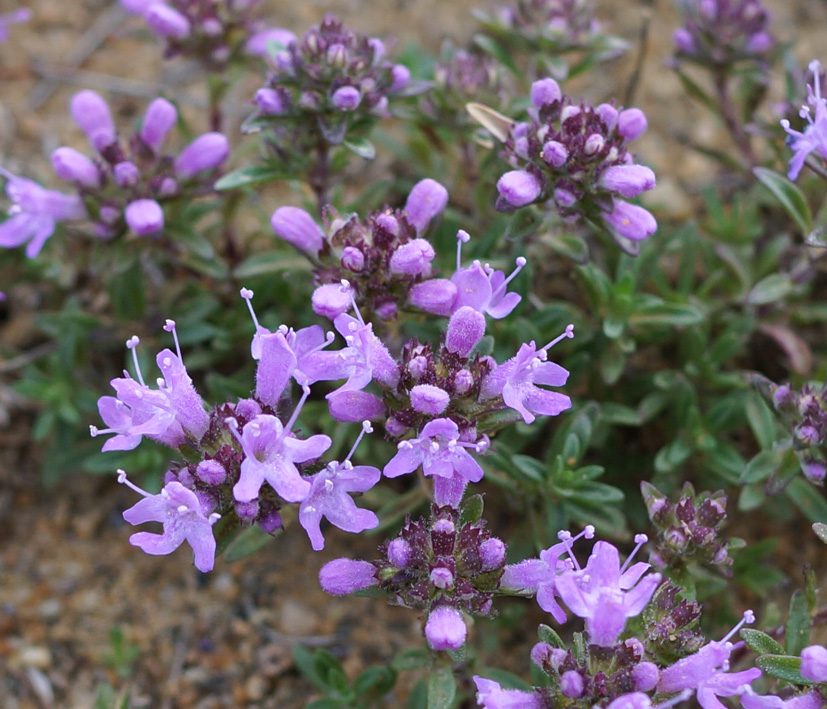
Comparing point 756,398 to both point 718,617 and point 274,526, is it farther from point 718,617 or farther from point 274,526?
point 274,526

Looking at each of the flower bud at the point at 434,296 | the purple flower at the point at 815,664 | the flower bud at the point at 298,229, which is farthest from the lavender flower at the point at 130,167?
the purple flower at the point at 815,664

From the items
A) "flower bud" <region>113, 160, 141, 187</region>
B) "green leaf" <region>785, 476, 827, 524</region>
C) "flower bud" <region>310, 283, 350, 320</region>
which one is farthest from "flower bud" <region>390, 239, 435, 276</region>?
"green leaf" <region>785, 476, 827, 524</region>

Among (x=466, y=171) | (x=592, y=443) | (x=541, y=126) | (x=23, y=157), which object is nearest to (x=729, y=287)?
(x=592, y=443)

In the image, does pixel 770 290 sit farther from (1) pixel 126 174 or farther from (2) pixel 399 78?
(1) pixel 126 174

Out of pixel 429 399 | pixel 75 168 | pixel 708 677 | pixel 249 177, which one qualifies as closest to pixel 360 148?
pixel 249 177

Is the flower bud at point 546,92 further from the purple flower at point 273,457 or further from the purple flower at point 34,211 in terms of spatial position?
the purple flower at point 34,211

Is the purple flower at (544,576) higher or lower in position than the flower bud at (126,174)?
lower
